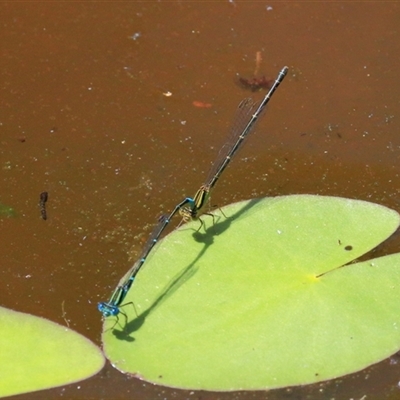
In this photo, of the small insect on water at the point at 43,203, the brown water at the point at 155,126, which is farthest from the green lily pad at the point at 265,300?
the small insect on water at the point at 43,203

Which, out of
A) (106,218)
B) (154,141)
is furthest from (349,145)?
(106,218)

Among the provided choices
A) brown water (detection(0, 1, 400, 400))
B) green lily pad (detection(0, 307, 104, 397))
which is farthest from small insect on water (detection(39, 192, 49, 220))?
green lily pad (detection(0, 307, 104, 397))

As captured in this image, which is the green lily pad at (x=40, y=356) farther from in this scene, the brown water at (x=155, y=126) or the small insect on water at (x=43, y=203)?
the small insect on water at (x=43, y=203)

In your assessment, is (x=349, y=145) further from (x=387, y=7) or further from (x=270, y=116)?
(x=387, y=7)

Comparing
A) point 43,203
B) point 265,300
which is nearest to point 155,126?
point 43,203

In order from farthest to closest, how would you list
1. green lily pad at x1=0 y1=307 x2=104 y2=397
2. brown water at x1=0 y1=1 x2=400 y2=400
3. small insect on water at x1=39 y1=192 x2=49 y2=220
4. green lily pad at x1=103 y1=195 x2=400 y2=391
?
small insect on water at x1=39 y1=192 x2=49 y2=220
brown water at x1=0 y1=1 x2=400 y2=400
green lily pad at x1=103 y1=195 x2=400 y2=391
green lily pad at x1=0 y1=307 x2=104 y2=397

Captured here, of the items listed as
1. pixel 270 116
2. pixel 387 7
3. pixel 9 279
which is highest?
pixel 387 7

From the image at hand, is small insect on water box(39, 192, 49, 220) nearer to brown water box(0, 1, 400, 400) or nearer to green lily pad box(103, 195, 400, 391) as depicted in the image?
brown water box(0, 1, 400, 400)
